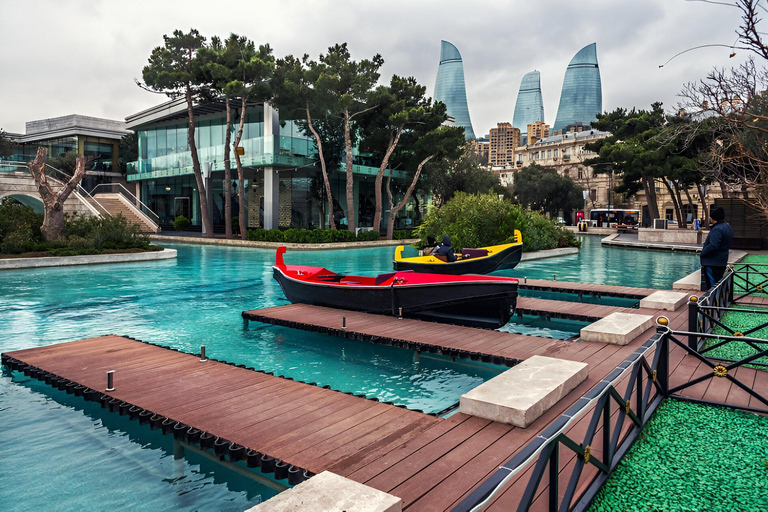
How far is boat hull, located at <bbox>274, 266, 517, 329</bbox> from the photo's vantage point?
32.3 feet

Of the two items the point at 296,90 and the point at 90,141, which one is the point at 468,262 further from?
the point at 90,141

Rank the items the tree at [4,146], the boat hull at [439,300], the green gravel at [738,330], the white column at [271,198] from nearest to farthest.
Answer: the green gravel at [738,330] < the boat hull at [439,300] < the white column at [271,198] < the tree at [4,146]

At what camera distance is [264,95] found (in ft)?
115

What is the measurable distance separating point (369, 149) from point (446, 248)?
26.6 metres

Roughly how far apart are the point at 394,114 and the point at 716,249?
2808cm

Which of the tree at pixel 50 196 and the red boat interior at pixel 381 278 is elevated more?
the tree at pixel 50 196

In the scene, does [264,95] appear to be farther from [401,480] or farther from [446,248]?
[401,480]

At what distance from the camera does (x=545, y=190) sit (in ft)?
231

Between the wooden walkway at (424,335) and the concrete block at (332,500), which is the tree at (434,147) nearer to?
the wooden walkway at (424,335)

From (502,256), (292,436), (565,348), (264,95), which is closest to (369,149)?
(264,95)

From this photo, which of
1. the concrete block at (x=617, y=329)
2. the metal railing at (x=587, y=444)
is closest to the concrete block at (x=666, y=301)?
the concrete block at (x=617, y=329)

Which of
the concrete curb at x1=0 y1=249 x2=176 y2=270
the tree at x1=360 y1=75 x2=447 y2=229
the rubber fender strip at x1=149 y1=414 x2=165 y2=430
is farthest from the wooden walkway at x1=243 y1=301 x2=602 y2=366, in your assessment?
the tree at x1=360 y1=75 x2=447 y2=229

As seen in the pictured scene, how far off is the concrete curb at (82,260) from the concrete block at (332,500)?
2345 cm

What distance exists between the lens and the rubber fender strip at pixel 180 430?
5.07 m
